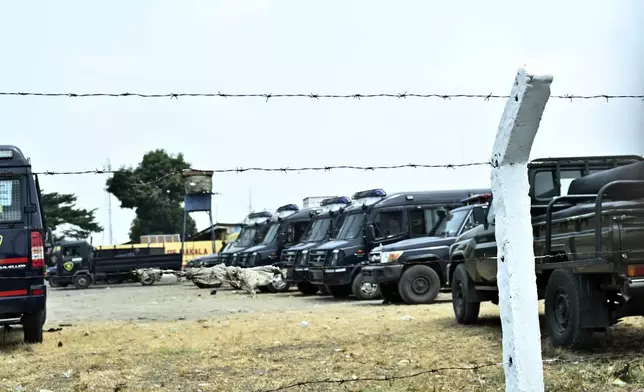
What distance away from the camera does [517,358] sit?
3.85 metres

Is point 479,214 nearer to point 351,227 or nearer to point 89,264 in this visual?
point 351,227

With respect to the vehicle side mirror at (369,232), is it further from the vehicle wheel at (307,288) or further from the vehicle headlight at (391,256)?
the vehicle wheel at (307,288)

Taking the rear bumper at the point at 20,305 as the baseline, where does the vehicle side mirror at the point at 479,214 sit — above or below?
above

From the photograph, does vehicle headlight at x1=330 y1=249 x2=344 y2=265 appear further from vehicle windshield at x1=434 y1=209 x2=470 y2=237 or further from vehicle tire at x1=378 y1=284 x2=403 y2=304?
vehicle windshield at x1=434 y1=209 x2=470 y2=237

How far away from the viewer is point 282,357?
25.7 feet

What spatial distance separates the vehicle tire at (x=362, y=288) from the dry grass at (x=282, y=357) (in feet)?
18.7

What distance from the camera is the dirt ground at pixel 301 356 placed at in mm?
6082

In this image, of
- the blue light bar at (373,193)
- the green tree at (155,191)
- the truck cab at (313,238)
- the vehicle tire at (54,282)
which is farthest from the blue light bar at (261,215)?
the vehicle tire at (54,282)

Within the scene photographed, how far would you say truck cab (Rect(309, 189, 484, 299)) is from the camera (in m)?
17.5

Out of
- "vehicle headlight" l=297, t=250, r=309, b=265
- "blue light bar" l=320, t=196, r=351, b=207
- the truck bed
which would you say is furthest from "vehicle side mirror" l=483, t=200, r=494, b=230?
the truck bed

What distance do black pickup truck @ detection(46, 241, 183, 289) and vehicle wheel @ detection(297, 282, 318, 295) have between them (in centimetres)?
1366

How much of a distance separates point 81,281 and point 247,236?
10523 millimetres

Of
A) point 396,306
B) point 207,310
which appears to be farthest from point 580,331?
point 207,310

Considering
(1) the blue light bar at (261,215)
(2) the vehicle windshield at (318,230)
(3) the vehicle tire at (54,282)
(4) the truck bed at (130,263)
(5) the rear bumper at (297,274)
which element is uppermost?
(1) the blue light bar at (261,215)
